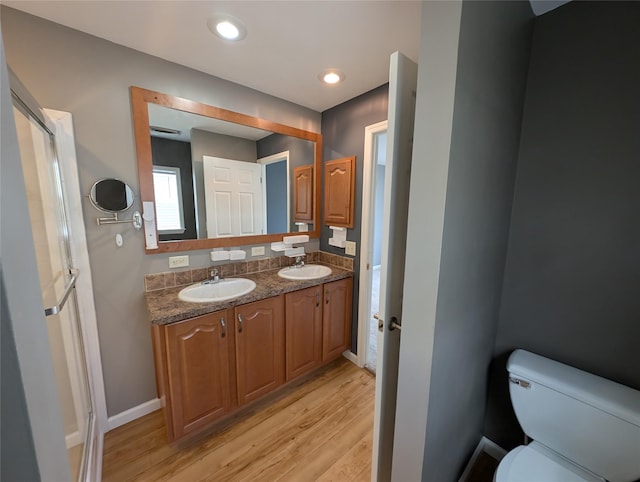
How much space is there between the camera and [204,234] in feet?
6.36

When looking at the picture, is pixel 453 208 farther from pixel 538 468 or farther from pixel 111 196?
pixel 111 196

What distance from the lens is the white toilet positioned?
3.20ft

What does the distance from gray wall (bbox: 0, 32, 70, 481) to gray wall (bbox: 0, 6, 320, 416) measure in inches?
50.5

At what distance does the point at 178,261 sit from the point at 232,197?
661 mm

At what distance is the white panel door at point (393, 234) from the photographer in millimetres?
958

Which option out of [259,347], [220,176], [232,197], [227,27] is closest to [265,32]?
[227,27]

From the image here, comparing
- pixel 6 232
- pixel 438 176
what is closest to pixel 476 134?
Result: pixel 438 176

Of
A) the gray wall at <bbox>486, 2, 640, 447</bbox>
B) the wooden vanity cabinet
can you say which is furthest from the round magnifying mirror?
the gray wall at <bbox>486, 2, 640, 447</bbox>

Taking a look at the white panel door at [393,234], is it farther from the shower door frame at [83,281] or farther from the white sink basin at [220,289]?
the shower door frame at [83,281]

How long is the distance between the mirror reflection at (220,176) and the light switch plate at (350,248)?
0.48 meters

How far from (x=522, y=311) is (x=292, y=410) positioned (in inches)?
65.2

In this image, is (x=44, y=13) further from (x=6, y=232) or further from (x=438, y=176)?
(x=438, y=176)

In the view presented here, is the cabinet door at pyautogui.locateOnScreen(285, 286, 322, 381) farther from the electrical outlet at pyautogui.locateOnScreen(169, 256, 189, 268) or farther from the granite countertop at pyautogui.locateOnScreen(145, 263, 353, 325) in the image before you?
the electrical outlet at pyautogui.locateOnScreen(169, 256, 189, 268)

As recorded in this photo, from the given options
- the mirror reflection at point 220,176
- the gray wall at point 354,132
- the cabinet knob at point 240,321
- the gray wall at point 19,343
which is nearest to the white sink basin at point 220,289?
the cabinet knob at point 240,321
